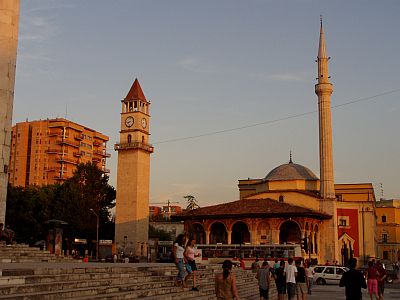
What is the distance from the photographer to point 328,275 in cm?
3000

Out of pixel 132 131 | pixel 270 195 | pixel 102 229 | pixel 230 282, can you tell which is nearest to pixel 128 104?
pixel 132 131

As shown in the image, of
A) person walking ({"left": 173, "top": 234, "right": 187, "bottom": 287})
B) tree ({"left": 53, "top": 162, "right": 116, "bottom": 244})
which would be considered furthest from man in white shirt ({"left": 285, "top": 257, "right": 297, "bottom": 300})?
tree ({"left": 53, "top": 162, "right": 116, "bottom": 244})

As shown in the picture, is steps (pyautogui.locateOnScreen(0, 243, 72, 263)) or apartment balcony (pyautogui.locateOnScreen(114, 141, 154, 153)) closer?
steps (pyautogui.locateOnScreen(0, 243, 72, 263))

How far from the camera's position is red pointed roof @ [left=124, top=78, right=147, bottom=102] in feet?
210

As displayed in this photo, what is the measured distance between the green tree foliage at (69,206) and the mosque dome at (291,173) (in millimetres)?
19373

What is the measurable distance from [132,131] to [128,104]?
4.28 m

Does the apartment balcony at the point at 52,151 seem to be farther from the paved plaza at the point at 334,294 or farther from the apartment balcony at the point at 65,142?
the paved plaza at the point at 334,294

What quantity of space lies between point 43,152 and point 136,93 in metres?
24.9

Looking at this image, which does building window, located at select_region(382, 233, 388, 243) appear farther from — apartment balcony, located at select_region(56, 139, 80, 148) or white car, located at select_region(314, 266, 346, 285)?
white car, located at select_region(314, 266, 346, 285)

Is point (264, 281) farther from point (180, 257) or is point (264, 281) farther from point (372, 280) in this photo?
point (372, 280)

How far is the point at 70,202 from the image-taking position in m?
52.8

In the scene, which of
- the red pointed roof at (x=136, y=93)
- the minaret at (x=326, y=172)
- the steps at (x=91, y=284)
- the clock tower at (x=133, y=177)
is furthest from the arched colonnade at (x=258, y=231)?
the steps at (x=91, y=284)

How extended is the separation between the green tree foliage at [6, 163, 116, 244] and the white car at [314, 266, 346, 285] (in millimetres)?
28179

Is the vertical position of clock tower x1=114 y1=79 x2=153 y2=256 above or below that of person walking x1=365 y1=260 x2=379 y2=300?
above
